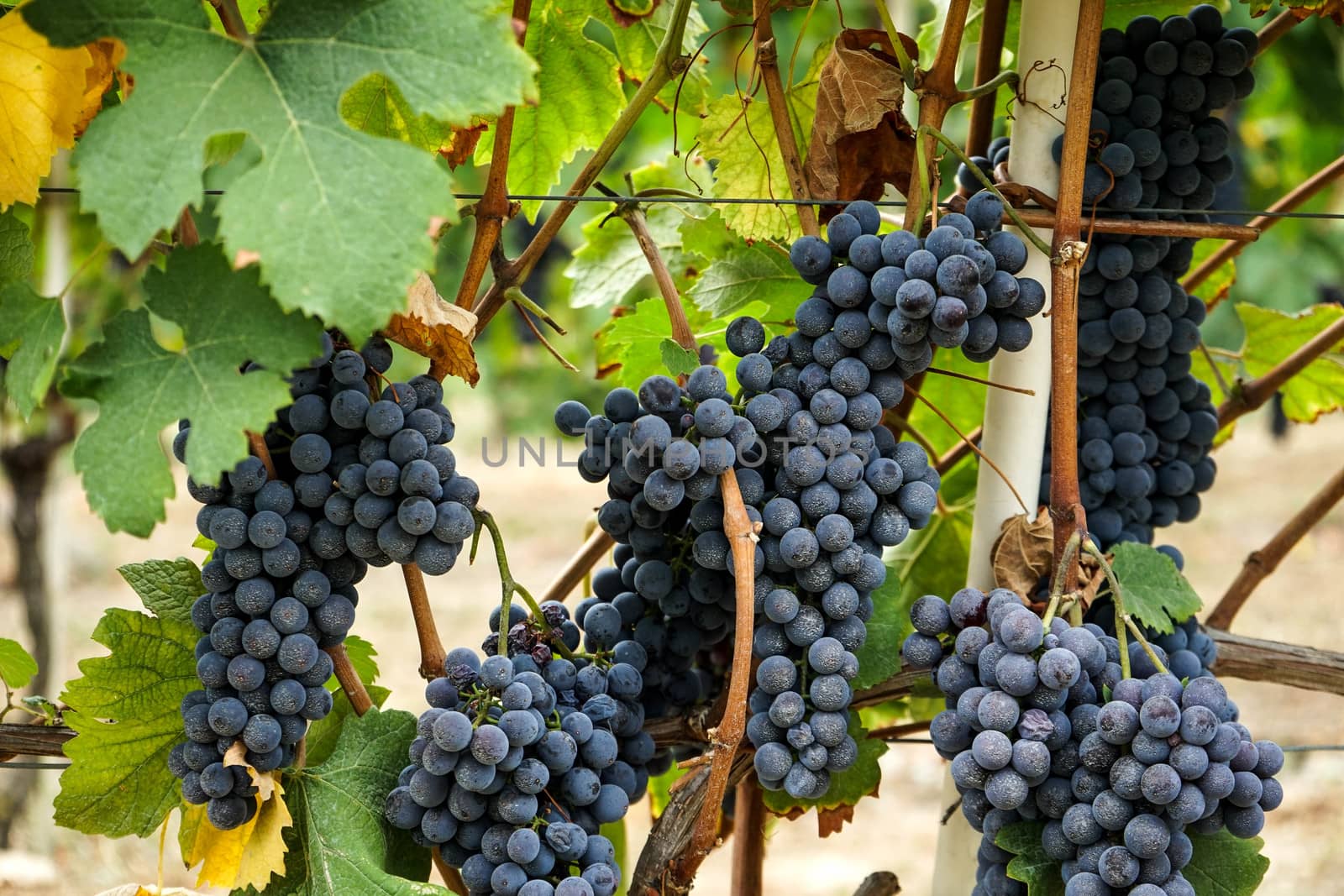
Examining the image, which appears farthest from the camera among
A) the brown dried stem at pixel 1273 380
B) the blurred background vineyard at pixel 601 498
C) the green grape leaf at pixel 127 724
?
the blurred background vineyard at pixel 601 498

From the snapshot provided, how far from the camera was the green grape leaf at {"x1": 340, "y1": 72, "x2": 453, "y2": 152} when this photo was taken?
37.2 inches

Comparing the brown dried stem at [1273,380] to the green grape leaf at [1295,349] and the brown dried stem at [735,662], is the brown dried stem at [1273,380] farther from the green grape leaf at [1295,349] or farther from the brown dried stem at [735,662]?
the brown dried stem at [735,662]

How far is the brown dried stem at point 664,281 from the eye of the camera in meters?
0.90

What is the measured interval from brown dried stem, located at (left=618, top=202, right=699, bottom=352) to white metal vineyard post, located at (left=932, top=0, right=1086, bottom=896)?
0.28 m

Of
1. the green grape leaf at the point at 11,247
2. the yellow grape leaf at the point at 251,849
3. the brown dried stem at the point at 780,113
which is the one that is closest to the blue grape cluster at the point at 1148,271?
the brown dried stem at the point at 780,113

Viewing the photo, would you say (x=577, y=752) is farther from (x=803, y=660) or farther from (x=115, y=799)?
(x=115, y=799)

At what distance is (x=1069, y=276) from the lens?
88cm

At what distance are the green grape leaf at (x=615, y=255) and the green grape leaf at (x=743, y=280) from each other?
0.25 meters

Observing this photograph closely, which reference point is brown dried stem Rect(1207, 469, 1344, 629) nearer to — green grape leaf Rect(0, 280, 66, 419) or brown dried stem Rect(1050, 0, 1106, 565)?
brown dried stem Rect(1050, 0, 1106, 565)

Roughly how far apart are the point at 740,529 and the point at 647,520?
9 centimetres

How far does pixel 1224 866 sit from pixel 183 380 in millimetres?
764

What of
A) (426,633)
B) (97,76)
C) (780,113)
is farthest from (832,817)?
(97,76)

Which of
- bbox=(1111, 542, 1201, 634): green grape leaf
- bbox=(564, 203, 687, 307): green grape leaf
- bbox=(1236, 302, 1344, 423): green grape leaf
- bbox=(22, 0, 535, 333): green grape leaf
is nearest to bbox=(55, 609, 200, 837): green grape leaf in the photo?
bbox=(22, 0, 535, 333): green grape leaf

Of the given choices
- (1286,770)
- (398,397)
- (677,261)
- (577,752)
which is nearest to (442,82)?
(398,397)
